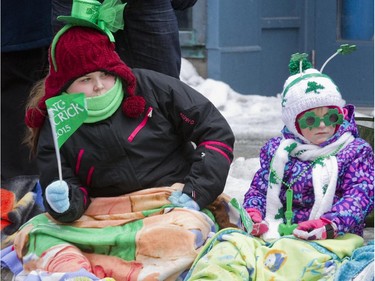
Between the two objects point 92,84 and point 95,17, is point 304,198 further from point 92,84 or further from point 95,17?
point 95,17

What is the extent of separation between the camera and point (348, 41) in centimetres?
712

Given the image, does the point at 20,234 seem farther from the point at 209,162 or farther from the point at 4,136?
the point at 4,136

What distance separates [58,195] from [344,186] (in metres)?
1.10

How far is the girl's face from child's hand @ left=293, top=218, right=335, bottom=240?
96 cm

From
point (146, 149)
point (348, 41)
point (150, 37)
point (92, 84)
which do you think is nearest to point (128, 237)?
point (146, 149)

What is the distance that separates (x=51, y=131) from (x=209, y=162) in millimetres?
677

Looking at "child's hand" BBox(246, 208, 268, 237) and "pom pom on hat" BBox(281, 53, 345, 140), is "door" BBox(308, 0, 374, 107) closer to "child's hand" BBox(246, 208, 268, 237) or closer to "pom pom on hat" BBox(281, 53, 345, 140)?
"pom pom on hat" BBox(281, 53, 345, 140)

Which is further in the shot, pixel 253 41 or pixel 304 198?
pixel 253 41

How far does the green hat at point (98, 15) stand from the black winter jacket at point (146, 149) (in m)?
0.27

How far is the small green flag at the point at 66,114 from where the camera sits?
11.7 feet

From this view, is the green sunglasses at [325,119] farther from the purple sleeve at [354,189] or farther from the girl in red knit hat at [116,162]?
the girl in red knit hat at [116,162]

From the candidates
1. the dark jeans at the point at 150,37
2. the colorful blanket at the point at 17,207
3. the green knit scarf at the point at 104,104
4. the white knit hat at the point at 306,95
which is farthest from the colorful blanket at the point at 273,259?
the colorful blanket at the point at 17,207

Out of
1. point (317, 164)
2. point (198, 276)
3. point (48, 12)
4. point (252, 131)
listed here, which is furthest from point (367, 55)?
point (198, 276)

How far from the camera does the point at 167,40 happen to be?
4285 millimetres
